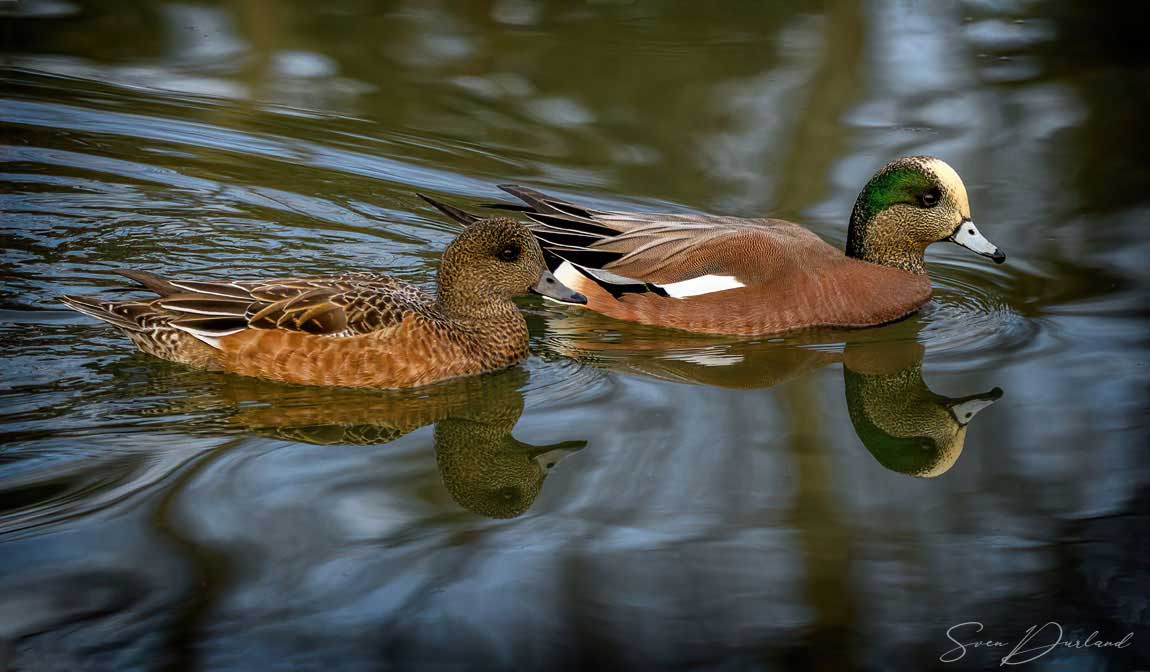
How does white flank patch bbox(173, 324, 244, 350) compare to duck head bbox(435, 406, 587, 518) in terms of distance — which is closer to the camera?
duck head bbox(435, 406, 587, 518)

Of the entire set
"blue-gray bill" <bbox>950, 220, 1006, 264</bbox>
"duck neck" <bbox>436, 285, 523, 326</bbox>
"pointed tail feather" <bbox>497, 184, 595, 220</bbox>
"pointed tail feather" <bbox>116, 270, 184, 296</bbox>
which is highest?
"pointed tail feather" <bbox>116, 270, 184, 296</bbox>

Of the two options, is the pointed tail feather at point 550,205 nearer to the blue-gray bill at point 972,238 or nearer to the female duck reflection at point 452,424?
the female duck reflection at point 452,424

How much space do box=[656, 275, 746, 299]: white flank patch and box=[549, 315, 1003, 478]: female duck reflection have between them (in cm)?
24

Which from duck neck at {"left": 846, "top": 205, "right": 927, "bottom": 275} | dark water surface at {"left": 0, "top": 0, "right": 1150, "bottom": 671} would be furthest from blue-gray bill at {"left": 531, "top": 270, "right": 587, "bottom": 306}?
duck neck at {"left": 846, "top": 205, "right": 927, "bottom": 275}

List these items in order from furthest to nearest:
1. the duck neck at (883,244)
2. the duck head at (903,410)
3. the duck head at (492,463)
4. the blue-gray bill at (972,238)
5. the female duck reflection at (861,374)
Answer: the duck neck at (883,244) → the blue-gray bill at (972,238) → the female duck reflection at (861,374) → the duck head at (903,410) → the duck head at (492,463)

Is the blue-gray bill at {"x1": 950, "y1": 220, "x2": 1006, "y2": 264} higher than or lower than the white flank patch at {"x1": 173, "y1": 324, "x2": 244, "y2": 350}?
lower

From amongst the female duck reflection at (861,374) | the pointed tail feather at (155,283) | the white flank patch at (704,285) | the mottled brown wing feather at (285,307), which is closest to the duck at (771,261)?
the white flank patch at (704,285)

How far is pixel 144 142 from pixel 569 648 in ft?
19.1

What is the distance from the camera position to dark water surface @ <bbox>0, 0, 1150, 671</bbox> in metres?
4.20

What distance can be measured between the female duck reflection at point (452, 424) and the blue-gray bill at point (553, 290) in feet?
1.30

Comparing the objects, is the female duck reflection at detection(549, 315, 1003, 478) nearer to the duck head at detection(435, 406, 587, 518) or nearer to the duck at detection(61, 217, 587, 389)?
the duck at detection(61, 217, 587, 389)

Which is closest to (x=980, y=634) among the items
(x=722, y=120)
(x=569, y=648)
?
(x=569, y=648)

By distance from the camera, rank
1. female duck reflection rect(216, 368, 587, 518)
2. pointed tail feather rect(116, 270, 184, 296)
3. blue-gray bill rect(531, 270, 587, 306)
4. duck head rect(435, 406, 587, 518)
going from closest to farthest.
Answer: duck head rect(435, 406, 587, 518), female duck reflection rect(216, 368, 587, 518), pointed tail feather rect(116, 270, 184, 296), blue-gray bill rect(531, 270, 587, 306)

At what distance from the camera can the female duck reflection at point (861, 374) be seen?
5.58 meters
